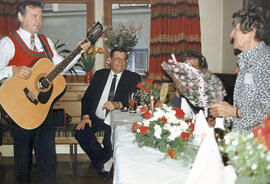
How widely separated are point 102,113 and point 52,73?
1089mm

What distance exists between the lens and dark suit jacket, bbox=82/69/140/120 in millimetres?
3969

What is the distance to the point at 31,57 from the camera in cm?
293

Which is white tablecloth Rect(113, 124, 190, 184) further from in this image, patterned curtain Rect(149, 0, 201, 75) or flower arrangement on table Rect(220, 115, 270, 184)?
patterned curtain Rect(149, 0, 201, 75)

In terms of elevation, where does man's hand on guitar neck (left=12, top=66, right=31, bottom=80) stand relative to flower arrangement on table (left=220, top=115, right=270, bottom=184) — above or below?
above

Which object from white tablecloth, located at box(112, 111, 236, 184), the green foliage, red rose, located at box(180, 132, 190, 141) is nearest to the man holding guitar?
white tablecloth, located at box(112, 111, 236, 184)

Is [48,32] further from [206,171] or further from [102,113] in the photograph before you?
[206,171]

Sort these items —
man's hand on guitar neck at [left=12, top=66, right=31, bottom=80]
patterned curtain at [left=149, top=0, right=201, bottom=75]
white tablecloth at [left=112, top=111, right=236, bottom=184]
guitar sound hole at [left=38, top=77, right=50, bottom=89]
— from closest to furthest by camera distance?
1. white tablecloth at [left=112, top=111, right=236, bottom=184]
2. man's hand on guitar neck at [left=12, top=66, right=31, bottom=80]
3. guitar sound hole at [left=38, top=77, right=50, bottom=89]
4. patterned curtain at [left=149, top=0, right=201, bottom=75]

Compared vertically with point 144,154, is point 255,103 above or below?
above

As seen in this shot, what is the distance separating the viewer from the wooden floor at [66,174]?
3.84 metres

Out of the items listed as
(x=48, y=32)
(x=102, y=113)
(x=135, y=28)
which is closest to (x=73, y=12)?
(x=48, y=32)

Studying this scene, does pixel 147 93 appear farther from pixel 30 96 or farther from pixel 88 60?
pixel 88 60

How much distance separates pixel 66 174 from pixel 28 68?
180 cm

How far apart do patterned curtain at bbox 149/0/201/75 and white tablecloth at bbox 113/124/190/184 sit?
10.7 ft

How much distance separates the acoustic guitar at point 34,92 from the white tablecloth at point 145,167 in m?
1.32
